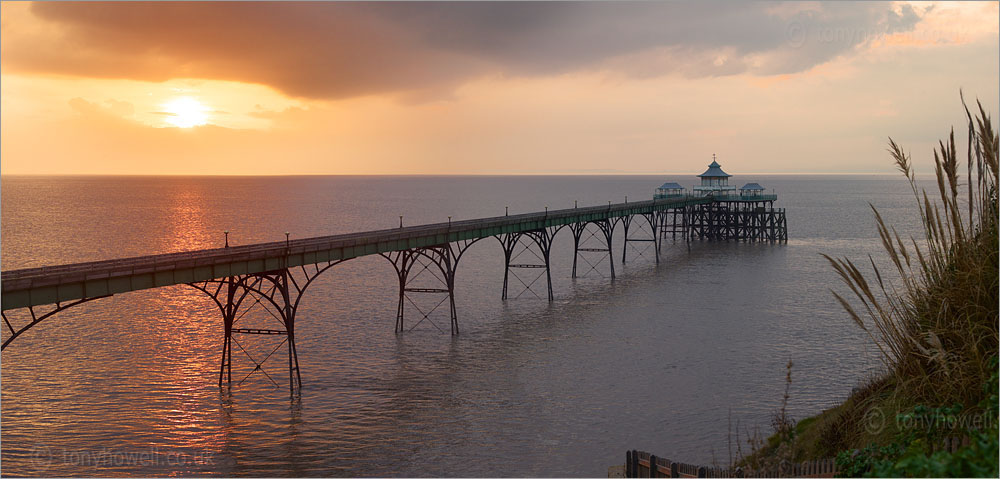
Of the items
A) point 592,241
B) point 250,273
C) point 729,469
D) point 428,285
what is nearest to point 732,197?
point 592,241

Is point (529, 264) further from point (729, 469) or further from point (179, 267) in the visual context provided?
point (729, 469)

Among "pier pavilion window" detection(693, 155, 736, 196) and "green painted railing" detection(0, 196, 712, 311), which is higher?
"pier pavilion window" detection(693, 155, 736, 196)

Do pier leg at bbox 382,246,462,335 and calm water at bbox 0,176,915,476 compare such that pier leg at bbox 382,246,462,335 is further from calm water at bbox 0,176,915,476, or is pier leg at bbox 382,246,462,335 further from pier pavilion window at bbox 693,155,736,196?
pier pavilion window at bbox 693,155,736,196

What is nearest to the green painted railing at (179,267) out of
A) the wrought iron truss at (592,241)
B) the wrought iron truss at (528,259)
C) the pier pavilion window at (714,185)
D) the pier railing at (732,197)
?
the wrought iron truss at (528,259)

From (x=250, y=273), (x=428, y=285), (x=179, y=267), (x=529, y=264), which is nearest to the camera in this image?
(x=179, y=267)

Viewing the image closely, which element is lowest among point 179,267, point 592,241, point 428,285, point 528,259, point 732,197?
point 428,285

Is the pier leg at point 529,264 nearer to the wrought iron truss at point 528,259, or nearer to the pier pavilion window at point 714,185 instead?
the wrought iron truss at point 528,259

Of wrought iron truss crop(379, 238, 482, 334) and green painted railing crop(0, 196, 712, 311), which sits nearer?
green painted railing crop(0, 196, 712, 311)

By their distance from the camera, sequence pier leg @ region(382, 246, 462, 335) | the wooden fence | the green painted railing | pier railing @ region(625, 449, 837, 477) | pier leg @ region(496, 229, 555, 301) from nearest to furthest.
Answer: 1. the wooden fence
2. pier railing @ region(625, 449, 837, 477)
3. the green painted railing
4. pier leg @ region(382, 246, 462, 335)
5. pier leg @ region(496, 229, 555, 301)

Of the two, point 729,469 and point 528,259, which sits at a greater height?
point 729,469

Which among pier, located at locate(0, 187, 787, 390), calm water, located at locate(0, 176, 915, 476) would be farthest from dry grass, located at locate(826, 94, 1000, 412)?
pier, located at locate(0, 187, 787, 390)

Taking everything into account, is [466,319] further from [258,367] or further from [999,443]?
[999,443]

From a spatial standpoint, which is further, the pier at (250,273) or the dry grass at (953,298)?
the pier at (250,273)

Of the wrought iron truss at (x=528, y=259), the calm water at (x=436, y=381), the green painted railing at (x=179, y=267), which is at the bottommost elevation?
the calm water at (x=436, y=381)
